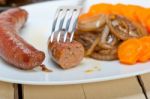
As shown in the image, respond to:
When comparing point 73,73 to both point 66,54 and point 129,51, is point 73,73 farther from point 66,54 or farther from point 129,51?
point 129,51

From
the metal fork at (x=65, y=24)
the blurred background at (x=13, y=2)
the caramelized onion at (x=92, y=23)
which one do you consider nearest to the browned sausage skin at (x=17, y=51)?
the metal fork at (x=65, y=24)

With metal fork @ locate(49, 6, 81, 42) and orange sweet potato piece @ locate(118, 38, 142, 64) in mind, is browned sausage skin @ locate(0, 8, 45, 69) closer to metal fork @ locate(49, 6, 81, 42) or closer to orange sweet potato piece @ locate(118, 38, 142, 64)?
metal fork @ locate(49, 6, 81, 42)

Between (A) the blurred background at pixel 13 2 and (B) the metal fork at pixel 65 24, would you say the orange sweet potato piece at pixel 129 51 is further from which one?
(A) the blurred background at pixel 13 2

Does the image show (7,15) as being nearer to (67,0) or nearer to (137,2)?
(67,0)

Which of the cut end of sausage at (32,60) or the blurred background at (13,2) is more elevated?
the cut end of sausage at (32,60)

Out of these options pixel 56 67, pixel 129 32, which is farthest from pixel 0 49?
pixel 129 32

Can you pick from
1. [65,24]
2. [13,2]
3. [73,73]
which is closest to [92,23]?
[65,24]
